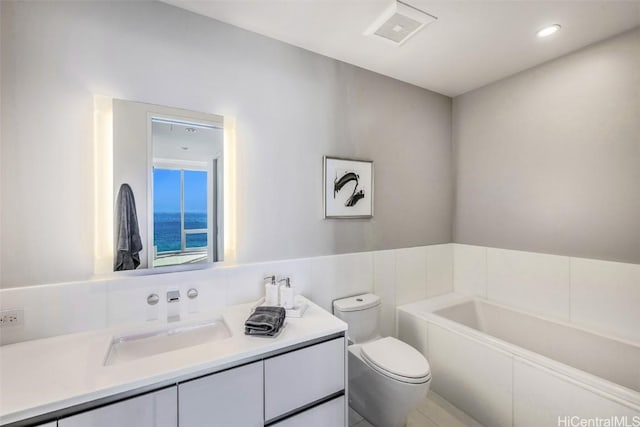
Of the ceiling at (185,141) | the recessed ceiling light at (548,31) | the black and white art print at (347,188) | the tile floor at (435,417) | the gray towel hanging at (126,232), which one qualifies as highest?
the recessed ceiling light at (548,31)

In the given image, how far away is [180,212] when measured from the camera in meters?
1.57

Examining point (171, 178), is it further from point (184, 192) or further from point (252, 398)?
point (252, 398)

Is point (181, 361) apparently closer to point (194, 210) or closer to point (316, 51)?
point (194, 210)

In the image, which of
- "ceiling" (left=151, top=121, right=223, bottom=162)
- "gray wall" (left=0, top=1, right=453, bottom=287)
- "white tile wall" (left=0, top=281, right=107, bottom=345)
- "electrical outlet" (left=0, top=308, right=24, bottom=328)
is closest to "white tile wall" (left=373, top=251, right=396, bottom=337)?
"gray wall" (left=0, top=1, right=453, bottom=287)

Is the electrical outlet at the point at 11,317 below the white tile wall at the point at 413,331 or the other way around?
the other way around

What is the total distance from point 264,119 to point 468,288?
8.05ft

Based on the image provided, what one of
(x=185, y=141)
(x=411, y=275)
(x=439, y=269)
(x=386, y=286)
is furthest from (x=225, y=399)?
(x=439, y=269)

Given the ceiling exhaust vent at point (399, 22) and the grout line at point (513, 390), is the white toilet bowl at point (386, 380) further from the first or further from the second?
the ceiling exhaust vent at point (399, 22)

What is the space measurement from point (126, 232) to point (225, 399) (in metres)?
0.94

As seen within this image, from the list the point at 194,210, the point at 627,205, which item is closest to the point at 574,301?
the point at 627,205

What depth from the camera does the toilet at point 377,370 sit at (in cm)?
157

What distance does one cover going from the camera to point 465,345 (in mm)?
1939

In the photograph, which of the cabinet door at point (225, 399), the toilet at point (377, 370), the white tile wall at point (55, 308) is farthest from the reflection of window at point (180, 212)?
the toilet at point (377, 370)

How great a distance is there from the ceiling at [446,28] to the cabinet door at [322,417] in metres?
2.11
